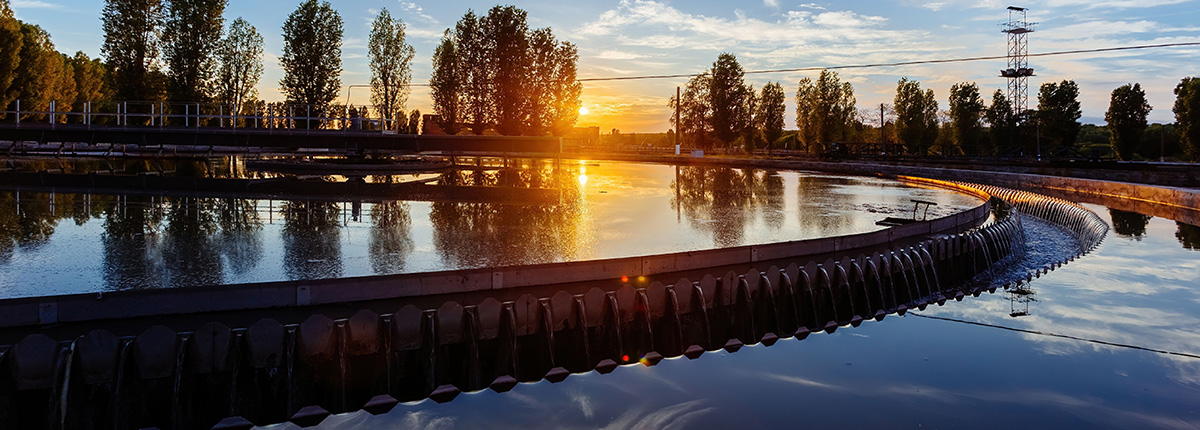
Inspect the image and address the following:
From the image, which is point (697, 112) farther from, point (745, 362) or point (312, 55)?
point (745, 362)

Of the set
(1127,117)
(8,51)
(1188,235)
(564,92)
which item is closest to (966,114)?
(1127,117)

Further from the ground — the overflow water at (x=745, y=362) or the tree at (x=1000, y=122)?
the tree at (x=1000, y=122)

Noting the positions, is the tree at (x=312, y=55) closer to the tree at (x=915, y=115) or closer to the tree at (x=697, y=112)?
the tree at (x=697, y=112)

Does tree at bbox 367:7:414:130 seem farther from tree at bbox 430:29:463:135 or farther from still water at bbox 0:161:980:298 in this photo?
still water at bbox 0:161:980:298

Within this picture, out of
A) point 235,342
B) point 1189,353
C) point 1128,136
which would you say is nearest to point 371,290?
point 235,342

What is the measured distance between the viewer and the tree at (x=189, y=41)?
55125 mm

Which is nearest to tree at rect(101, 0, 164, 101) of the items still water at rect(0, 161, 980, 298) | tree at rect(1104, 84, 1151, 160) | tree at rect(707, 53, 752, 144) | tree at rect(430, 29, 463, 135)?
tree at rect(430, 29, 463, 135)

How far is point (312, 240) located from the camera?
44.5 ft

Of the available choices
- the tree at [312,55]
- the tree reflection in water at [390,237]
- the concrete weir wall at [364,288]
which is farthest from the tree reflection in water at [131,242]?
the tree at [312,55]

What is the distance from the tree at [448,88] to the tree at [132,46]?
22.2 m

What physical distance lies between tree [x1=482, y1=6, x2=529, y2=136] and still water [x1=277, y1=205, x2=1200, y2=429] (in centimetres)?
5414

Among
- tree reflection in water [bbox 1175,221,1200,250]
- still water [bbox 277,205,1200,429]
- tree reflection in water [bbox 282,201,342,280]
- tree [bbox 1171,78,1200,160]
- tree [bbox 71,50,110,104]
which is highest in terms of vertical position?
tree [bbox 71,50,110,104]

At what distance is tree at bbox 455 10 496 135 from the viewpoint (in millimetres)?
64125

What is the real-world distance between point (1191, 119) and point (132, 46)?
288 feet
